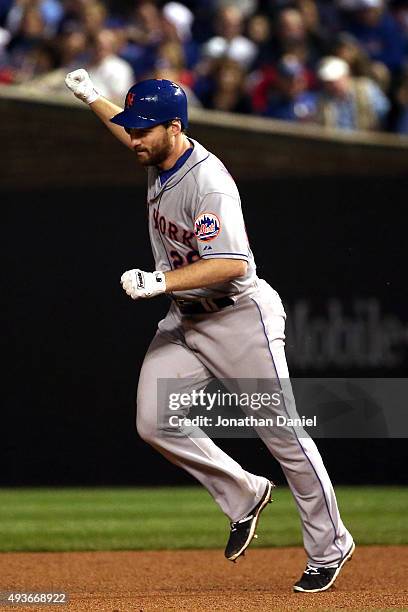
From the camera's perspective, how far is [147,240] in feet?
28.6

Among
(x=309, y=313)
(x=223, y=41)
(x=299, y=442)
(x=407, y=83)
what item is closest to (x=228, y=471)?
(x=299, y=442)

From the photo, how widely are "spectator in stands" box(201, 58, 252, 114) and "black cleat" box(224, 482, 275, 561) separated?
17.5 feet

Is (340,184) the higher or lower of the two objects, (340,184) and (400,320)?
the higher

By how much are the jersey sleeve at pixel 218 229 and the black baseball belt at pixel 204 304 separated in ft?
0.90

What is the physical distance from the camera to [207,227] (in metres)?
4.61

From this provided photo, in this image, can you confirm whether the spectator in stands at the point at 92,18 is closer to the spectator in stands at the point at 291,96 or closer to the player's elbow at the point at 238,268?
the spectator in stands at the point at 291,96

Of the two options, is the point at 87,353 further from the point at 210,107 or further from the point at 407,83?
the point at 407,83

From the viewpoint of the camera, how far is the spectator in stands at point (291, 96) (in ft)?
31.8

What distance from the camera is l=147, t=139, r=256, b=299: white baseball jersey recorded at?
4.61 meters

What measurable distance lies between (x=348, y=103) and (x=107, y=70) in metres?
2.07

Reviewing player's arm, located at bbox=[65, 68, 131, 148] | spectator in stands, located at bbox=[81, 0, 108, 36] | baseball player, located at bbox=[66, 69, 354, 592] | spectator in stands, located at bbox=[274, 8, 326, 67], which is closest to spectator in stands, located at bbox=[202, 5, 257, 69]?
spectator in stands, located at bbox=[274, 8, 326, 67]

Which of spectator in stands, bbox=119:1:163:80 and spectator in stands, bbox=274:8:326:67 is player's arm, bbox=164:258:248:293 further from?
spectator in stands, bbox=274:8:326:67

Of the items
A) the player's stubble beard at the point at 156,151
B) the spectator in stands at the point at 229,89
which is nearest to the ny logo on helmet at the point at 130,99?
the player's stubble beard at the point at 156,151

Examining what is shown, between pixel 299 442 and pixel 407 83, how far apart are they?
5.43 m
